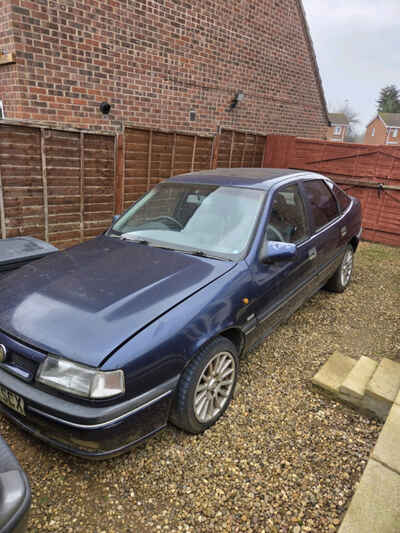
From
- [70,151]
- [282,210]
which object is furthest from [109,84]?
[282,210]

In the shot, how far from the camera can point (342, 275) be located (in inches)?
190

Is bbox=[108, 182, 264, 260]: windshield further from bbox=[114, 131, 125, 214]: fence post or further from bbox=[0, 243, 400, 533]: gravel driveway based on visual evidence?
bbox=[114, 131, 125, 214]: fence post

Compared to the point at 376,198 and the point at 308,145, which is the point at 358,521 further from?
the point at 308,145

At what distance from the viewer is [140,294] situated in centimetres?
229

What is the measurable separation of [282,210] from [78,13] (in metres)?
4.39

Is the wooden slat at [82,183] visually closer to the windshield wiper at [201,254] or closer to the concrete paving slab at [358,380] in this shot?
the windshield wiper at [201,254]

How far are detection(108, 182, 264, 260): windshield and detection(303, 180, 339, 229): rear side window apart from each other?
931 millimetres

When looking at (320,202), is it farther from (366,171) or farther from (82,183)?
(366,171)

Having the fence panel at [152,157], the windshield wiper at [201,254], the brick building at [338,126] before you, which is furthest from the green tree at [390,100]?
the windshield wiper at [201,254]

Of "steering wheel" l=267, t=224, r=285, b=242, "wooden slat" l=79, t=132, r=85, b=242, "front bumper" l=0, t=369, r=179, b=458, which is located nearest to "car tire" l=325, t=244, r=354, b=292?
"steering wheel" l=267, t=224, r=285, b=242

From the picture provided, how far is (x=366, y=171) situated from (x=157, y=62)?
4.80 meters

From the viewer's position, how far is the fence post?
5.75 meters

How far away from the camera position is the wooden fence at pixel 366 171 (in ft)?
24.6

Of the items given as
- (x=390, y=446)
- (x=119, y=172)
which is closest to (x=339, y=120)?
(x=119, y=172)
